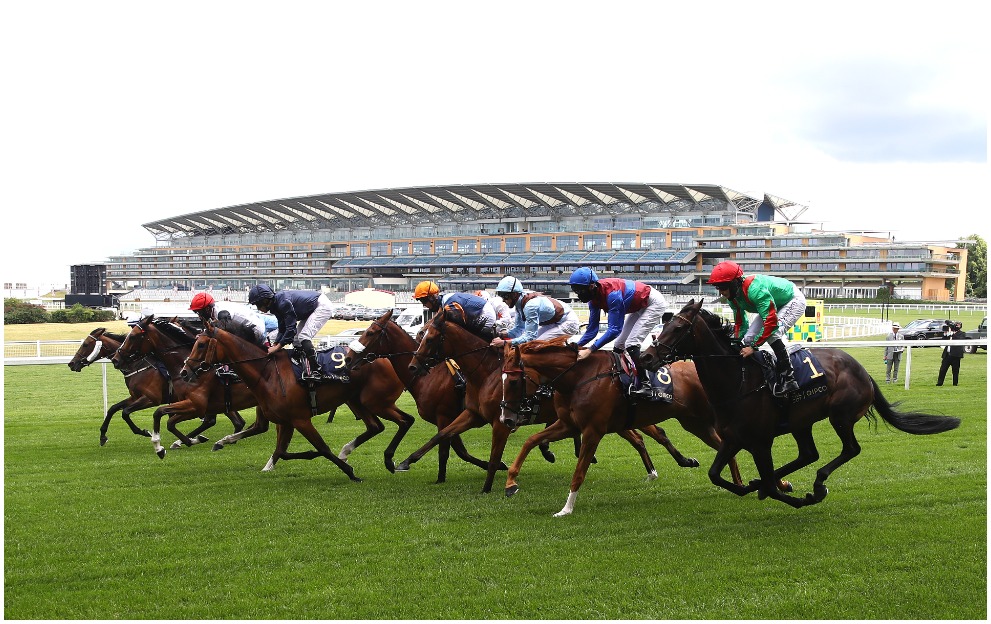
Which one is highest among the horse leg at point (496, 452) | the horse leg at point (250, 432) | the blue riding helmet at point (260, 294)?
the blue riding helmet at point (260, 294)

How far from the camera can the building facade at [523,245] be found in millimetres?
62656

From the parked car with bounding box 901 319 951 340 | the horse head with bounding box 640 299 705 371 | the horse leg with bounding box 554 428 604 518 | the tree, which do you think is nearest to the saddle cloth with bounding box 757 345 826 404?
the horse head with bounding box 640 299 705 371

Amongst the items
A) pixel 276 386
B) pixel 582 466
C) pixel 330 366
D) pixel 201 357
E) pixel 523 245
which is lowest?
pixel 582 466

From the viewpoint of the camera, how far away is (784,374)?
5.37 metres

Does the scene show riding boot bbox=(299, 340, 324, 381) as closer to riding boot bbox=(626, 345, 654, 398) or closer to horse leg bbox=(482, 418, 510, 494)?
horse leg bbox=(482, 418, 510, 494)

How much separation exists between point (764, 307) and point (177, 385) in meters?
5.54

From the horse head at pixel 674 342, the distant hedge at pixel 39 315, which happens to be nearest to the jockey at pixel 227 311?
the horse head at pixel 674 342

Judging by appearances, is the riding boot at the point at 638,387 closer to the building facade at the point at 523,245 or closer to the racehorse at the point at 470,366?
the racehorse at the point at 470,366

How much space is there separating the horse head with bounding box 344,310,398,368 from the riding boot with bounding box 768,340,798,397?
301 cm

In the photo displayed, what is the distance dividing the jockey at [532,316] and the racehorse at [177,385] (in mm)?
2760

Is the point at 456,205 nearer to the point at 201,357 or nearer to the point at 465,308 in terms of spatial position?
the point at 465,308

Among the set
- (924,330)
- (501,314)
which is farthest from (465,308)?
(924,330)

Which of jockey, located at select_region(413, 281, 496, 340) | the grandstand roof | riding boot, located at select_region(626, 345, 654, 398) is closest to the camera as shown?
riding boot, located at select_region(626, 345, 654, 398)

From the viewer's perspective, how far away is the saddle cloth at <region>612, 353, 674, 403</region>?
5652mm
